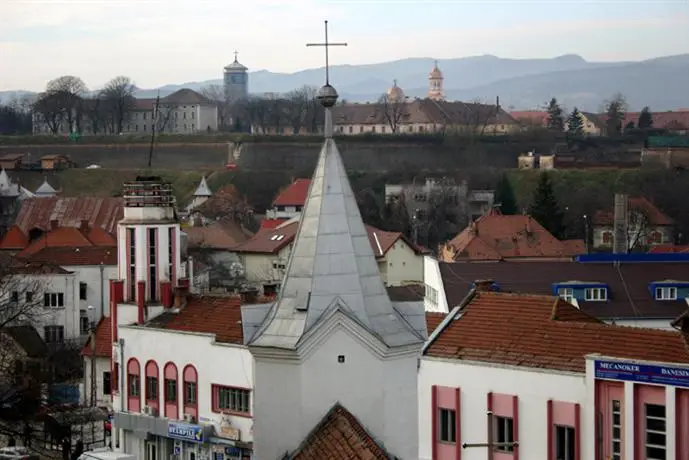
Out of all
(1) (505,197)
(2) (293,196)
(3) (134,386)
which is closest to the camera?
(3) (134,386)

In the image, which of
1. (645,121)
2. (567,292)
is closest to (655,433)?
(567,292)

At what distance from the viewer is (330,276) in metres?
15.3

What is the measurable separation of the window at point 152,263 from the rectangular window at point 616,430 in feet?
45.8

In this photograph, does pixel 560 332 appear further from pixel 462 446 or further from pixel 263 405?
pixel 263 405

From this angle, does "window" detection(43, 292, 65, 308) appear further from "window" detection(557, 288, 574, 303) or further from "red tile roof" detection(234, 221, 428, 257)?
"window" detection(557, 288, 574, 303)

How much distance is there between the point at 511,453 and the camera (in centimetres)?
2909

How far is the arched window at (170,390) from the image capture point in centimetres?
3631

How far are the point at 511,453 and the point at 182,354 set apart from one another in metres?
9.46

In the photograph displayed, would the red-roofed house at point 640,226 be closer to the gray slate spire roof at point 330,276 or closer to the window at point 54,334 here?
the window at point 54,334

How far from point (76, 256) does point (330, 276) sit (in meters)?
45.5

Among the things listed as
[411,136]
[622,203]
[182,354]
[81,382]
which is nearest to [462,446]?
[182,354]

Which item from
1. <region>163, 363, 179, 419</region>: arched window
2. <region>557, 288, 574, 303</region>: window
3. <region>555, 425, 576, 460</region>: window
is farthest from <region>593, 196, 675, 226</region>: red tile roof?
<region>555, 425, 576, 460</region>: window

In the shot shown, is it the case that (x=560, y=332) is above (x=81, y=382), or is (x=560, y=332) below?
above

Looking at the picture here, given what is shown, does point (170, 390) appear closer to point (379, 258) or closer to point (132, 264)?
point (132, 264)
